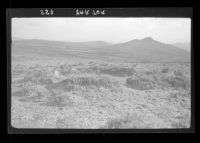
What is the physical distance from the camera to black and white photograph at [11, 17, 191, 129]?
7.23 feet

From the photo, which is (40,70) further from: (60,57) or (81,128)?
(81,128)

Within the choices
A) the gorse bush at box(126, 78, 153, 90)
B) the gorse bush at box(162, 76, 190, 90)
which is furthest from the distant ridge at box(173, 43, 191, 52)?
the gorse bush at box(126, 78, 153, 90)

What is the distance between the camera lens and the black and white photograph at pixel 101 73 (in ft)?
7.23

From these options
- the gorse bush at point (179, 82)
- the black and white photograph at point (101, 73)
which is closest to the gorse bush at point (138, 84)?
the black and white photograph at point (101, 73)

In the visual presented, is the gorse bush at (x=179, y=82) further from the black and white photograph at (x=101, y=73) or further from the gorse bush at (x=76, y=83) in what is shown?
the gorse bush at (x=76, y=83)

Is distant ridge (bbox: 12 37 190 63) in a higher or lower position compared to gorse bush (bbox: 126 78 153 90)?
higher

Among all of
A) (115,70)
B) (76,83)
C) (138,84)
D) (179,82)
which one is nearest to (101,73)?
(115,70)

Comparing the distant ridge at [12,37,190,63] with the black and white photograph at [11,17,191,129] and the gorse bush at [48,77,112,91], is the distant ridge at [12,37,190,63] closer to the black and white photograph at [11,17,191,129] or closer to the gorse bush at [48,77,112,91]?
the black and white photograph at [11,17,191,129]

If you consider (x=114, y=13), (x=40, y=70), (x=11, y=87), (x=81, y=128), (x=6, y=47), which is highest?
(x=114, y=13)

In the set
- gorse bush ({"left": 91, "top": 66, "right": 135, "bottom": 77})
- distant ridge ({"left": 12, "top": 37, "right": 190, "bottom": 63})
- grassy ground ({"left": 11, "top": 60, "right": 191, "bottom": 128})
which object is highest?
distant ridge ({"left": 12, "top": 37, "right": 190, "bottom": 63})

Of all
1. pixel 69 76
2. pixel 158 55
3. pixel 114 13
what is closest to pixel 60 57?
pixel 69 76
